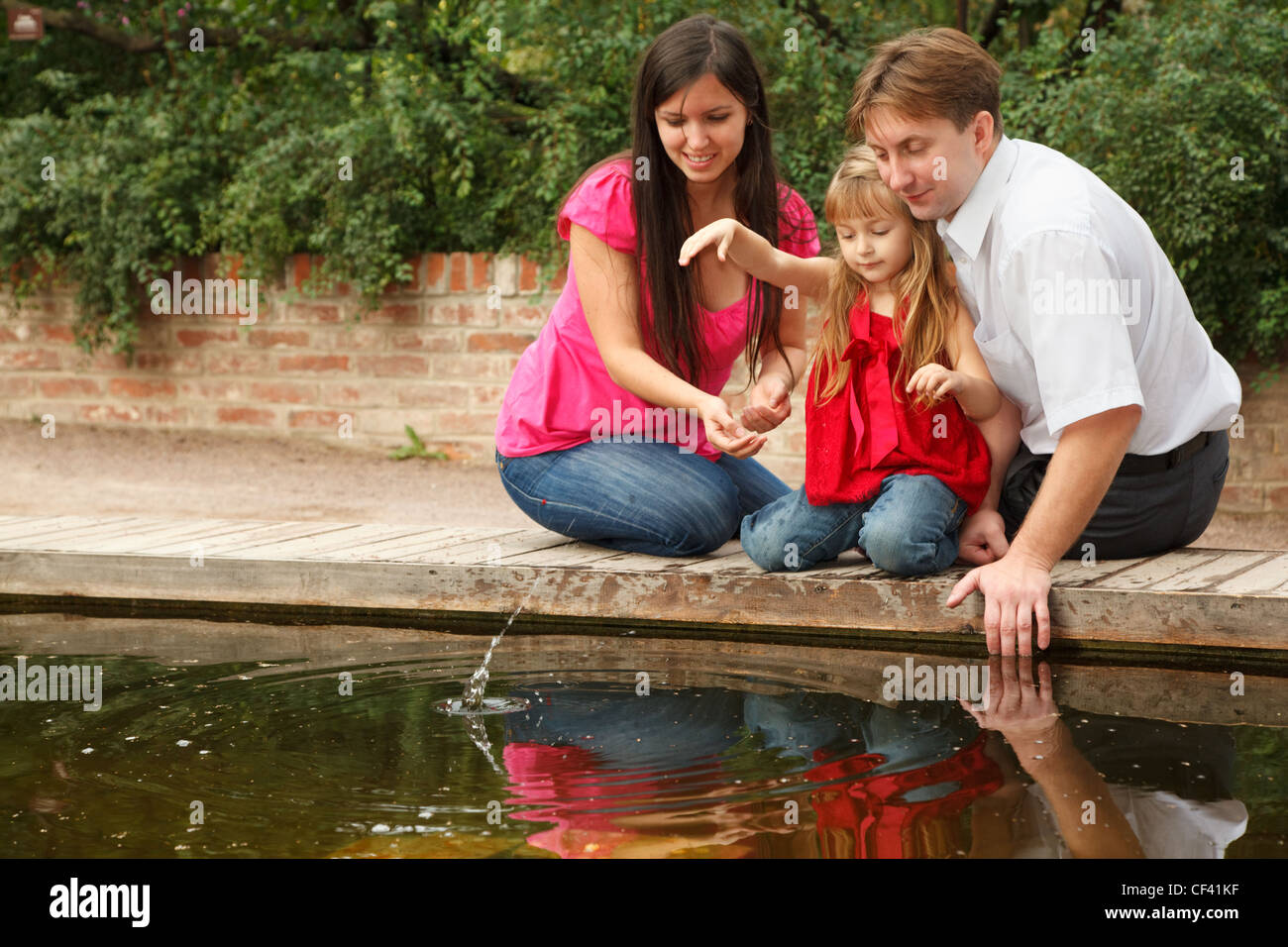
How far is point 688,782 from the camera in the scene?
96.9 inches

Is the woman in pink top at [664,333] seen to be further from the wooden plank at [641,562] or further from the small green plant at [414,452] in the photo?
the small green plant at [414,452]

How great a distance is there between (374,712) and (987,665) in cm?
131

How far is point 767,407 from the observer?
3496mm

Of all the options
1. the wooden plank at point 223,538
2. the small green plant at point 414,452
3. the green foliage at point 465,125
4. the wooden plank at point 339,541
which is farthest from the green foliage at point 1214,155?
the wooden plank at point 223,538

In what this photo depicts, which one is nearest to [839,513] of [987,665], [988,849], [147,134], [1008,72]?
[987,665]

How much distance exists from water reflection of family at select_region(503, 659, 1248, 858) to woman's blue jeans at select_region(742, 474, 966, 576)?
0.38 metres

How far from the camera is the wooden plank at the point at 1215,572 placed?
3205 mm

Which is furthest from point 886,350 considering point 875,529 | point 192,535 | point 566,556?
point 192,535

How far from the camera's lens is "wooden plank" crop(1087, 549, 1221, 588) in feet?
10.6

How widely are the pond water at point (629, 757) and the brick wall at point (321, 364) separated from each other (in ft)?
13.6

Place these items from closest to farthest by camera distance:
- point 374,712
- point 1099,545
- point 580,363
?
1. point 374,712
2. point 1099,545
3. point 580,363

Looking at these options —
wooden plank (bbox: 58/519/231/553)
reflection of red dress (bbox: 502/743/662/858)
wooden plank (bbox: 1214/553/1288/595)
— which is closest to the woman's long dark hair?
wooden plank (bbox: 1214/553/1288/595)

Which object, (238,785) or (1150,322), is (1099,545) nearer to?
(1150,322)

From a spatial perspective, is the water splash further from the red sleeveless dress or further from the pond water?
the red sleeveless dress
